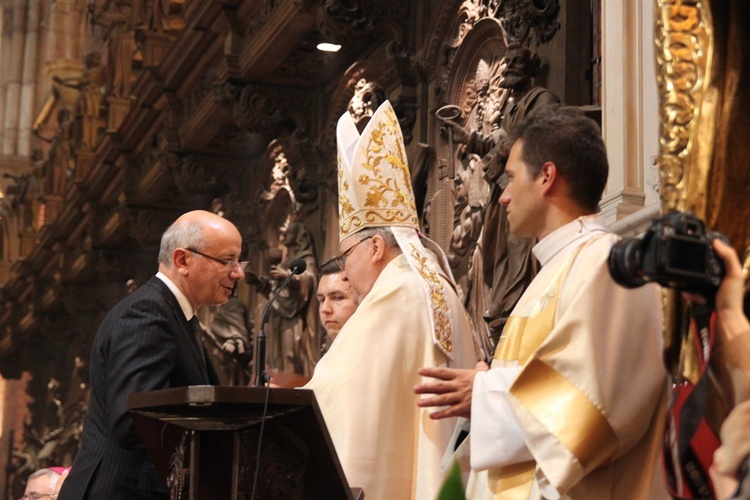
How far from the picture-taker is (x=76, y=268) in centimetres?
1608

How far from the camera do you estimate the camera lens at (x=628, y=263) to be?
2232 millimetres

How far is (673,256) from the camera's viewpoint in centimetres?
218

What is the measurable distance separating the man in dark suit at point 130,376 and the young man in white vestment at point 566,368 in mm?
1105

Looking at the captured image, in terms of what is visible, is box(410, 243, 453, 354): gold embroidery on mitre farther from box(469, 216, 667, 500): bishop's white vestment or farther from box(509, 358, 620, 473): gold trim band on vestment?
box(509, 358, 620, 473): gold trim band on vestment

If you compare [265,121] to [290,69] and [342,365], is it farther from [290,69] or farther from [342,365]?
[342,365]

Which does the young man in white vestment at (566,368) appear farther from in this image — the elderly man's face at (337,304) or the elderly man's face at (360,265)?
the elderly man's face at (337,304)

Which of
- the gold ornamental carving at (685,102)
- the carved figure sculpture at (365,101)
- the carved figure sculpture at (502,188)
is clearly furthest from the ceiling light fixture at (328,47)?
the gold ornamental carving at (685,102)

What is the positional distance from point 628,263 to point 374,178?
290cm

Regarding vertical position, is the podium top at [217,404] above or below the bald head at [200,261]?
below

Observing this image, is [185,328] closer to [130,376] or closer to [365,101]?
[130,376]

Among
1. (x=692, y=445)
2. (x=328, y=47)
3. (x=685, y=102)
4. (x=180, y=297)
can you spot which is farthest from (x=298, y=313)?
(x=692, y=445)

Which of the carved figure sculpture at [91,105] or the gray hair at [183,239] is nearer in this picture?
the gray hair at [183,239]

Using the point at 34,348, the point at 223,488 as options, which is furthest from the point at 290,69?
the point at 34,348

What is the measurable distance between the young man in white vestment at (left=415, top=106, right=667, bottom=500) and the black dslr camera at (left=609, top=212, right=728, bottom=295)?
0.77 m
